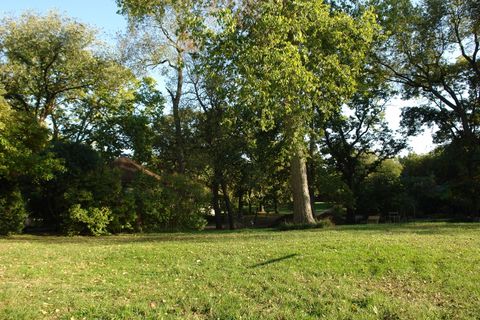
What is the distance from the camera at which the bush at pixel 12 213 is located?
17.9 metres

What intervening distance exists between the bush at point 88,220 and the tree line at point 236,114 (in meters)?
0.08

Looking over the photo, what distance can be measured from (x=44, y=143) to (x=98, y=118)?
16.4 m

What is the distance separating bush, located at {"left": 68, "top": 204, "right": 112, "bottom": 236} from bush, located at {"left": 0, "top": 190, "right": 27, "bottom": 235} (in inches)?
73.6

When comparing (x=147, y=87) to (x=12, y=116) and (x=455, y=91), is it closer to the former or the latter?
(x=12, y=116)

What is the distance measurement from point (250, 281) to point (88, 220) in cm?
1244

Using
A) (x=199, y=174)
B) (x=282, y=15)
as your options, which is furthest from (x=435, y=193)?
(x=282, y=15)

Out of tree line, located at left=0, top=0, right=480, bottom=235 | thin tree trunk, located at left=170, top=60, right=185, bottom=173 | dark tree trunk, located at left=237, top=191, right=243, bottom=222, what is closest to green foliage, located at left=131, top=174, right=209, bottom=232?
tree line, located at left=0, top=0, right=480, bottom=235

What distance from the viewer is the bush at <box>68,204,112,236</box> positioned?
18.7m

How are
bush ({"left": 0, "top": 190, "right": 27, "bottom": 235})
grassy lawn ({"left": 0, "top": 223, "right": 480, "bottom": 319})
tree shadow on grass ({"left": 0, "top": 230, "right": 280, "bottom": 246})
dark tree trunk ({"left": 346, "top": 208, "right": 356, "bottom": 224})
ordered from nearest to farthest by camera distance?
grassy lawn ({"left": 0, "top": 223, "right": 480, "bottom": 319}) < tree shadow on grass ({"left": 0, "top": 230, "right": 280, "bottom": 246}) < bush ({"left": 0, "top": 190, "right": 27, "bottom": 235}) < dark tree trunk ({"left": 346, "top": 208, "right": 356, "bottom": 224})

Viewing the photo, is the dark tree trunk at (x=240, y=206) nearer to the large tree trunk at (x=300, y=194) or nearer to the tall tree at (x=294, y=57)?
the large tree trunk at (x=300, y=194)

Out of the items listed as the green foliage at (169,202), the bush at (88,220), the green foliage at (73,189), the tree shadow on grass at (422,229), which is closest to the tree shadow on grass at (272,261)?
the tree shadow on grass at (422,229)

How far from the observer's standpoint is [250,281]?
8.39m

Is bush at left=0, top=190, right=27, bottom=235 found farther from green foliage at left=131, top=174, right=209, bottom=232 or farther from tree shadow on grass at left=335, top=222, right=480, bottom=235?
tree shadow on grass at left=335, top=222, right=480, bottom=235

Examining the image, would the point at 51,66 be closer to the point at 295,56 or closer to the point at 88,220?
the point at 88,220
